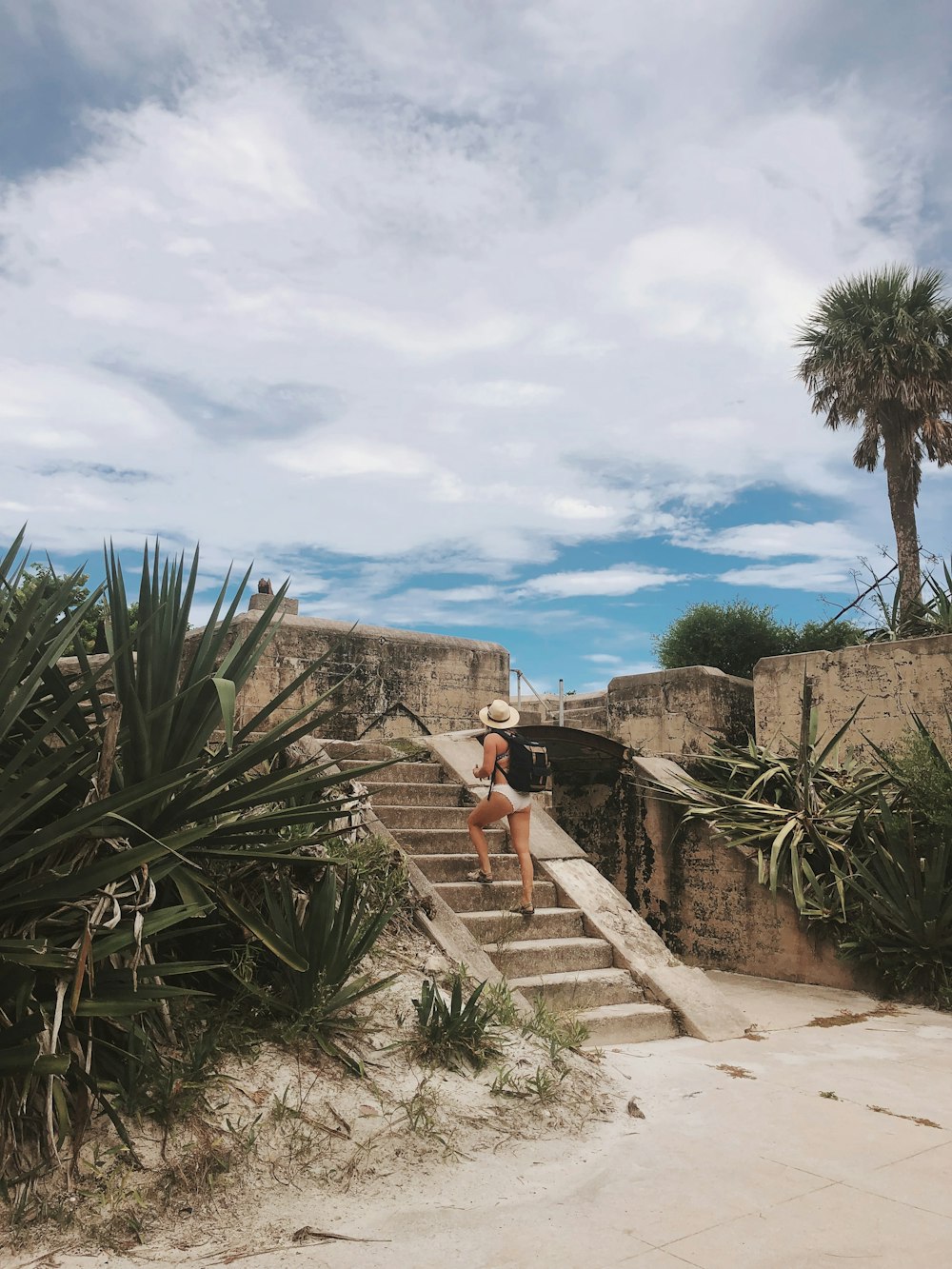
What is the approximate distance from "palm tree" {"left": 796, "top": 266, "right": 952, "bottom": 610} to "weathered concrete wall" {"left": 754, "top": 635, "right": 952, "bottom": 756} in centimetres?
727

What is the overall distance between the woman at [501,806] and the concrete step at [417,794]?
3.38ft

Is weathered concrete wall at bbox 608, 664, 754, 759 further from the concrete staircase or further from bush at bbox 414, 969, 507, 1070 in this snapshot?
bush at bbox 414, 969, 507, 1070

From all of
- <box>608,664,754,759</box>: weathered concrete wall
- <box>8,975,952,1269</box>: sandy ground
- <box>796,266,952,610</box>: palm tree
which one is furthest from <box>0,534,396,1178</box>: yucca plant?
<box>796,266,952,610</box>: palm tree

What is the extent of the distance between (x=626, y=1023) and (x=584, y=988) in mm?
340

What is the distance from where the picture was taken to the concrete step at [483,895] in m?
6.48

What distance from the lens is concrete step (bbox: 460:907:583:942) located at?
20.5 ft

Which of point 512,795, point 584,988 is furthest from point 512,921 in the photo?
point 512,795

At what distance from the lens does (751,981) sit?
804 cm

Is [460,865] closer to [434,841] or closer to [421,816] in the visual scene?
[434,841]

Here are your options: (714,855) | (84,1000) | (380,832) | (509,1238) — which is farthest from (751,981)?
(84,1000)

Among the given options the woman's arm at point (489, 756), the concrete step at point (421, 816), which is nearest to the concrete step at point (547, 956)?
the woman's arm at point (489, 756)

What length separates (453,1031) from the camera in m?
4.46

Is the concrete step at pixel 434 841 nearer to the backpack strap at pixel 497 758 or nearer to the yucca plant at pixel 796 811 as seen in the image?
the backpack strap at pixel 497 758

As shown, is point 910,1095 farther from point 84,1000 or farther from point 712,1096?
point 84,1000
